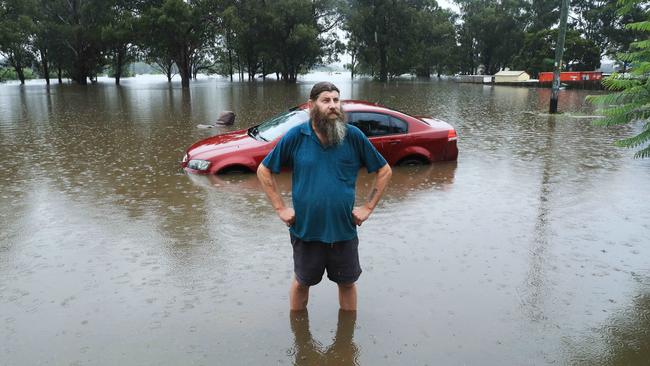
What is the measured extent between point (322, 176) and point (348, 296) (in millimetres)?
1121

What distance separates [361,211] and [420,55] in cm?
6284

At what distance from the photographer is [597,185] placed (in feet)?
26.1

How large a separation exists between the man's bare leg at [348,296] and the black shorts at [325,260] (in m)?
0.20

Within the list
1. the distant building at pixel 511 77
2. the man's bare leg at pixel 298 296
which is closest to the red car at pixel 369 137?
the man's bare leg at pixel 298 296

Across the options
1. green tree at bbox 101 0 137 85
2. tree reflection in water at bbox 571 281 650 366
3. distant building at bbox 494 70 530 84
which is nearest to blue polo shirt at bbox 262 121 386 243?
tree reflection in water at bbox 571 281 650 366

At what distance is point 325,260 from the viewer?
353 centimetres

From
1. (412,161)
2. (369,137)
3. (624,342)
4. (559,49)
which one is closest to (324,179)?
(624,342)

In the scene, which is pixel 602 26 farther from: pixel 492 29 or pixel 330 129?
pixel 330 129

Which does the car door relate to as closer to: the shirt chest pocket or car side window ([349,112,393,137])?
car side window ([349,112,393,137])

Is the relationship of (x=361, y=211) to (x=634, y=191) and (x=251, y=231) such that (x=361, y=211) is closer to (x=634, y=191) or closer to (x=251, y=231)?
(x=251, y=231)

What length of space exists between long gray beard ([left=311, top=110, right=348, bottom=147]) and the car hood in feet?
17.6

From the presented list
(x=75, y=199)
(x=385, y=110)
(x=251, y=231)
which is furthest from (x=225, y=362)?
(x=385, y=110)

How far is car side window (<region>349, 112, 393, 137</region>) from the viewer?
8.89 m

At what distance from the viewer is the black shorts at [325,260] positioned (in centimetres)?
346
